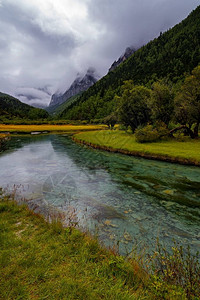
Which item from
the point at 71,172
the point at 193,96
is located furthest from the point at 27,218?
the point at 193,96

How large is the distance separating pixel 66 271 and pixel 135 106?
144 ft

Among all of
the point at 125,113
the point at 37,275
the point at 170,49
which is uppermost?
the point at 170,49

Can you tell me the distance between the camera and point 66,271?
420 centimetres

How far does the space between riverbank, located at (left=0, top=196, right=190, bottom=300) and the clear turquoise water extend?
94 cm

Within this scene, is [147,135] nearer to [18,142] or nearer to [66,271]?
[66,271]

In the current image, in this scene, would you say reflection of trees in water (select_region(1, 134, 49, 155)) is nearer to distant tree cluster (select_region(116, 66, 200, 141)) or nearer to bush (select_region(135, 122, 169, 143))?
bush (select_region(135, 122, 169, 143))

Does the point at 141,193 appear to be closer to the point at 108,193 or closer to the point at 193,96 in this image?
the point at 108,193

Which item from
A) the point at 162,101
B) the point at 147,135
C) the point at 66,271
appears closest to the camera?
the point at 66,271

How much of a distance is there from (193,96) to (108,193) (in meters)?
29.9

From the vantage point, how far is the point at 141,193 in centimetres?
1255

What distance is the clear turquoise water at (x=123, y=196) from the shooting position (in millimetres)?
7582

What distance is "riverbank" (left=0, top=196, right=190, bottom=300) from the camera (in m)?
3.54

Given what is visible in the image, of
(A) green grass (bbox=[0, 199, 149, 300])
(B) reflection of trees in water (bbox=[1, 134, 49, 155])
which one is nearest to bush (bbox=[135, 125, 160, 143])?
(B) reflection of trees in water (bbox=[1, 134, 49, 155])

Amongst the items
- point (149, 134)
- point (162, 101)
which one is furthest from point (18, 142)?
point (162, 101)
